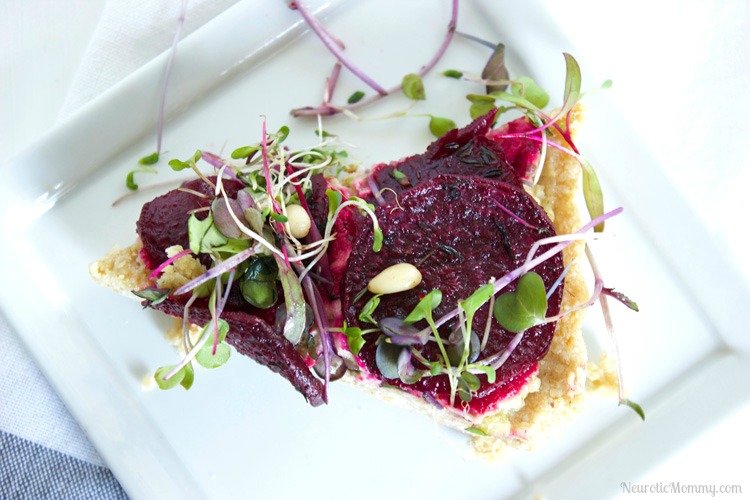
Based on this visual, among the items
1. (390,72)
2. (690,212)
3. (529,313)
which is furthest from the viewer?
(390,72)

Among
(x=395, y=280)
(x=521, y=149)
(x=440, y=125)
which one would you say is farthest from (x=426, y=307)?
(x=440, y=125)

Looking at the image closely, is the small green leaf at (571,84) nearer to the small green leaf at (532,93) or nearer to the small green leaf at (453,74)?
the small green leaf at (532,93)

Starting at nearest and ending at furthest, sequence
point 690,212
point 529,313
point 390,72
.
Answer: point 529,313, point 690,212, point 390,72

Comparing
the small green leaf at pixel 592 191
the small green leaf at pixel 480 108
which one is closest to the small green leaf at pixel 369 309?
the small green leaf at pixel 592 191

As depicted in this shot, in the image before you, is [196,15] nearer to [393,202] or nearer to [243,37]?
[243,37]

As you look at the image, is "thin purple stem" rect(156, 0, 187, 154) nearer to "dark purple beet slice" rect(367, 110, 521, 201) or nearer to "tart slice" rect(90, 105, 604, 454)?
"tart slice" rect(90, 105, 604, 454)

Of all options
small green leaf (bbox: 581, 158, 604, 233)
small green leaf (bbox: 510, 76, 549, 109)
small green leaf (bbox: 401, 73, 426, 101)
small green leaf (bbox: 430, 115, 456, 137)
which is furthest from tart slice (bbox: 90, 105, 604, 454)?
small green leaf (bbox: 401, 73, 426, 101)

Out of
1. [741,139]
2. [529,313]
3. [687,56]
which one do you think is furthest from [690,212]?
[529,313]
